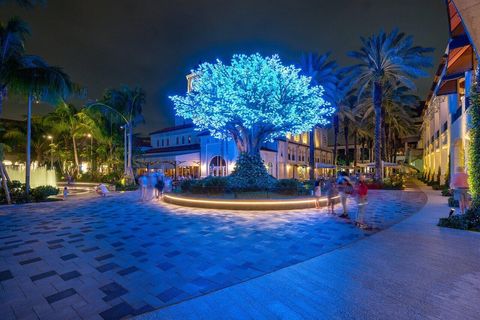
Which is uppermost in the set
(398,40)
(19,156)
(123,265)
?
(398,40)

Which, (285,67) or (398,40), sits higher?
(398,40)

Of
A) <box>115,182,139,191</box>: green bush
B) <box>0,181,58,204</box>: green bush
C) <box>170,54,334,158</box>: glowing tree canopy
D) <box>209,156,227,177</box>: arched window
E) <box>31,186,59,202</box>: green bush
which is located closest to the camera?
<box>0,181,58,204</box>: green bush

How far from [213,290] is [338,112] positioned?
41.0 m

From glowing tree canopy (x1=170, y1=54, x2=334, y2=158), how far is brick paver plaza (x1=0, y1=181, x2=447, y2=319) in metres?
7.64

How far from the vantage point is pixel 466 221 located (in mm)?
8992

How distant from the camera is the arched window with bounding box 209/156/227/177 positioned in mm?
36812

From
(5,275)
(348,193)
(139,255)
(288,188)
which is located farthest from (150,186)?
(5,275)

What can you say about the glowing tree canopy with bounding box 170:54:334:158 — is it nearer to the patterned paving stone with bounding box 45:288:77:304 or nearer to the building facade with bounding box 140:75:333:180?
the patterned paving stone with bounding box 45:288:77:304

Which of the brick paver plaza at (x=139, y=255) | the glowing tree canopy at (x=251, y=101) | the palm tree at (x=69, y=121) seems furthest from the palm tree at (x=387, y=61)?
the palm tree at (x=69, y=121)

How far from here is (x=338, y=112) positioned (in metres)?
41.3

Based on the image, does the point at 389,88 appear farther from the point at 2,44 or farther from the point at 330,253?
the point at 2,44

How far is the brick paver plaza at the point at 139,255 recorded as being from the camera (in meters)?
4.38

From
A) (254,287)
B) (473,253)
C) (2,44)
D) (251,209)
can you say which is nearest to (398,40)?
(251,209)

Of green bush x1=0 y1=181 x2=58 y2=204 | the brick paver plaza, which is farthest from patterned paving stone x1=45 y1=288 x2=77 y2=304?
green bush x1=0 y1=181 x2=58 y2=204
